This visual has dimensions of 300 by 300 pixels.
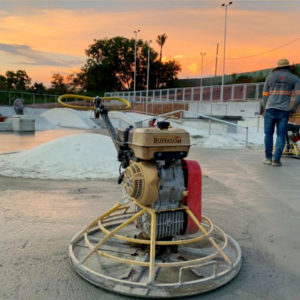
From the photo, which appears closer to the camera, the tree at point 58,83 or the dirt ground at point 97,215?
the dirt ground at point 97,215

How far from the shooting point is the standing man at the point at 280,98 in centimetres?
692

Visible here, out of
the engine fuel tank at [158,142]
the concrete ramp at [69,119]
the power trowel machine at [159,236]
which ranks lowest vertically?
the concrete ramp at [69,119]

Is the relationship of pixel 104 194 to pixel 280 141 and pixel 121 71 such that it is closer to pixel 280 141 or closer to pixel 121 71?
pixel 280 141

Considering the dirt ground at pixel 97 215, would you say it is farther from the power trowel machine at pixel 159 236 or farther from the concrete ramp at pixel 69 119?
the concrete ramp at pixel 69 119

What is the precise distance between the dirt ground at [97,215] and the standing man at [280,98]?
36.5 inches

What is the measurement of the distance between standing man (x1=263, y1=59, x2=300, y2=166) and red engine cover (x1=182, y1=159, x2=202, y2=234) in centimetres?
472

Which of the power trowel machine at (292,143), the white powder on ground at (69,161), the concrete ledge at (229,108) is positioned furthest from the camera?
the concrete ledge at (229,108)

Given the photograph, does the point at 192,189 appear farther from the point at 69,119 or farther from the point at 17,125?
the point at 69,119

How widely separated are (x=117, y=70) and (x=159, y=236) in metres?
71.0

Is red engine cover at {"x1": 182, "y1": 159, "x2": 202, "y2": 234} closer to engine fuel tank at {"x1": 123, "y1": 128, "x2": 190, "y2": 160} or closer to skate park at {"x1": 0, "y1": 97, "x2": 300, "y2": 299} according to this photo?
engine fuel tank at {"x1": 123, "y1": 128, "x2": 190, "y2": 160}

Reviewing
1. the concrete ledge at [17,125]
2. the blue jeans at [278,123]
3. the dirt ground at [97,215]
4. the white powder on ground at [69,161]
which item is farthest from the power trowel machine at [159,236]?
the concrete ledge at [17,125]

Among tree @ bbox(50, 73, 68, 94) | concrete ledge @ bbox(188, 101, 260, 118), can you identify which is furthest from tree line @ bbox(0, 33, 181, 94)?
concrete ledge @ bbox(188, 101, 260, 118)

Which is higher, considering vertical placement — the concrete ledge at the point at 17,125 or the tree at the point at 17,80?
the tree at the point at 17,80

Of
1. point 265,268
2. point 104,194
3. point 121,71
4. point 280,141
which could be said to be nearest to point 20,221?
point 104,194
